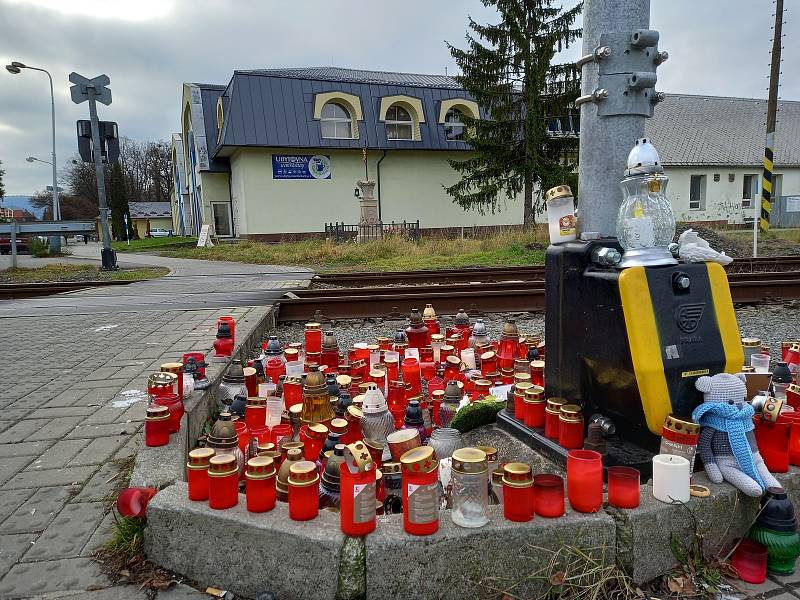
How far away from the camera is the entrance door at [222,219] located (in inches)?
1119

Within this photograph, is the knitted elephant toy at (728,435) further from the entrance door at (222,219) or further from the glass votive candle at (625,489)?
the entrance door at (222,219)

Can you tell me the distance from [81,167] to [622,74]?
240 feet

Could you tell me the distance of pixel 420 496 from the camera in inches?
70.7

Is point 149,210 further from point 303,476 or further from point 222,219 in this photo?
point 303,476

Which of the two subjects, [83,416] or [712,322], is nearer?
[712,322]

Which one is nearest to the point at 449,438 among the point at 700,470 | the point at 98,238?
the point at 700,470

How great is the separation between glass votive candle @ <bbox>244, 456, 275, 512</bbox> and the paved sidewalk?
37 centimetres

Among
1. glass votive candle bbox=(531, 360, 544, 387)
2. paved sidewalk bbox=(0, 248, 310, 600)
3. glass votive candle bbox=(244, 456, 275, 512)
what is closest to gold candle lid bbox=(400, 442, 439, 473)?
glass votive candle bbox=(244, 456, 275, 512)

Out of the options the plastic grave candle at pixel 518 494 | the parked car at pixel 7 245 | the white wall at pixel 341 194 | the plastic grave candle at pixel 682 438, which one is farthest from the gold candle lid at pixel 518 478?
the parked car at pixel 7 245

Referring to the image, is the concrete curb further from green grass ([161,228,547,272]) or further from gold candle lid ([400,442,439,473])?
green grass ([161,228,547,272])

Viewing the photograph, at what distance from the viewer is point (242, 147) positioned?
2308cm

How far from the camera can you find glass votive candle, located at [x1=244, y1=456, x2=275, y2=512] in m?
1.93

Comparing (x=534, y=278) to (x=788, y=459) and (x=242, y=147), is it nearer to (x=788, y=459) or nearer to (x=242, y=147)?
(x=788, y=459)

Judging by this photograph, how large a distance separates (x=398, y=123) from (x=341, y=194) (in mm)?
4443
